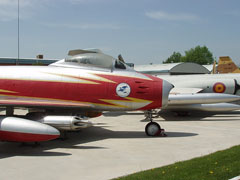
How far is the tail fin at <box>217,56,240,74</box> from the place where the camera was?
21766mm

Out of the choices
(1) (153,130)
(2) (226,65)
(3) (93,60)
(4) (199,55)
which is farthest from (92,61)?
(4) (199,55)

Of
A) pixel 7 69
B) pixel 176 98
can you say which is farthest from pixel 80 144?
pixel 176 98

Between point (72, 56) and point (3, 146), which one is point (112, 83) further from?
point (3, 146)

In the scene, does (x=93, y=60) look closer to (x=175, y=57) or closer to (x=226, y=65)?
(x=226, y=65)

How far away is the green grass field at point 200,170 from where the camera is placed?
15.1 ft

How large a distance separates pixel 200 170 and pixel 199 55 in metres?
96.4


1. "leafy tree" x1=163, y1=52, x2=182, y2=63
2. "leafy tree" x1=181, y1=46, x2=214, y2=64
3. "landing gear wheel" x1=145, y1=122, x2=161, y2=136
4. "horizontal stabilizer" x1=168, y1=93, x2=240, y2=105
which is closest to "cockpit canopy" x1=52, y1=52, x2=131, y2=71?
"landing gear wheel" x1=145, y1=122, x2=161, y2=136

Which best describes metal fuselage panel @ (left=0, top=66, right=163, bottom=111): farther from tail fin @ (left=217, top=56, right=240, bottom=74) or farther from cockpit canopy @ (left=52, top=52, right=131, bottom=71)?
tail fin @ (left=217, top=56, right=240, bottom=74)

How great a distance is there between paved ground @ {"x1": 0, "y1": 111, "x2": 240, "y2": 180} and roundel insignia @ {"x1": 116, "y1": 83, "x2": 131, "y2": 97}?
1.49m

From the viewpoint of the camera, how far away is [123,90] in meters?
8.59

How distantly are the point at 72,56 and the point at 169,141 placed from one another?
14.2 feet

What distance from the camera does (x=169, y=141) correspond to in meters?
8.23

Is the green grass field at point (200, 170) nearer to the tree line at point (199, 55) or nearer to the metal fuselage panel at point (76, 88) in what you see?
the metal fuselage panel at point (76, 88)

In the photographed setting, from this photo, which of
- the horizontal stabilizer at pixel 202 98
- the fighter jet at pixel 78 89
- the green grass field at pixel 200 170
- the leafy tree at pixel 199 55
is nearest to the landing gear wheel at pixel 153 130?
the fighter jet at pixel 78 89
